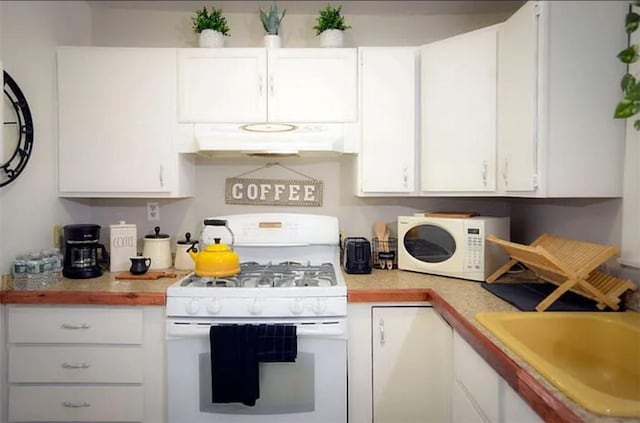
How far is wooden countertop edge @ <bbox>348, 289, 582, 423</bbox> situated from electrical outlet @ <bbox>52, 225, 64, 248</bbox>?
5.23 ft

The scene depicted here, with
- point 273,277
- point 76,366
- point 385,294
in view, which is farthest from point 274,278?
point 76,366

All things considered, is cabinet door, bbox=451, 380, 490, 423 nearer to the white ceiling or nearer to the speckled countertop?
the speckled countertop

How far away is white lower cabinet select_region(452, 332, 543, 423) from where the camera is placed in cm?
98

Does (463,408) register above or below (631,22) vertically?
below

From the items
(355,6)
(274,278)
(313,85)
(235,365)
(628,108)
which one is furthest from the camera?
(355,6)

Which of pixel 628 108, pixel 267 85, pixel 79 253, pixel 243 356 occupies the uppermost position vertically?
pixel 267 85

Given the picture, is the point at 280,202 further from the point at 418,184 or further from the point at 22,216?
the point at 22,216

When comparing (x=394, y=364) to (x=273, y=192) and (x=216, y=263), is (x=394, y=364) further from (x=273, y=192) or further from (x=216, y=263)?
(x=273, y=192)

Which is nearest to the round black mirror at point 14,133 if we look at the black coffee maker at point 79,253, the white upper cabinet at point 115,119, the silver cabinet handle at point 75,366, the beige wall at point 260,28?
the white upper cabinet at point 115,119

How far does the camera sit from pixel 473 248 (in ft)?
5.93

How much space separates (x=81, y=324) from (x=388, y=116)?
5.81ft

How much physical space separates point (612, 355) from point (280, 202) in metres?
1.71

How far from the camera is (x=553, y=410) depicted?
79 centimetres

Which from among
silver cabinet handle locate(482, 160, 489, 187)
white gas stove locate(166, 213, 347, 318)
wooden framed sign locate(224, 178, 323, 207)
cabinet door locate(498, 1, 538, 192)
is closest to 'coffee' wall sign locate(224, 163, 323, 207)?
wooden framed sign locate(224, 178, 323, 207)
